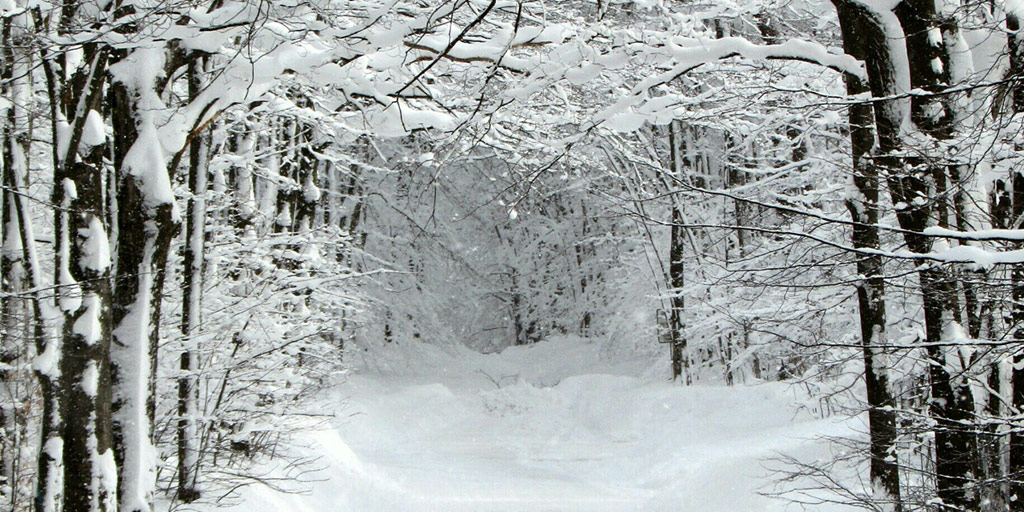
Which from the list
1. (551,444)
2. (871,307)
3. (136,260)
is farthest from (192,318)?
(551,444)

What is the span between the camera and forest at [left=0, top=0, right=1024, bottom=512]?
470 cm

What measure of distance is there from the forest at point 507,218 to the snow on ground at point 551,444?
10 centimetres

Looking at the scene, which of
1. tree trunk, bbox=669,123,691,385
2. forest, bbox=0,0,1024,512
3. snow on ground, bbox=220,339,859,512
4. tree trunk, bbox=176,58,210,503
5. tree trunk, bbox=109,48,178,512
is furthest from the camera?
tree trunk, bbox=669,123,691,385

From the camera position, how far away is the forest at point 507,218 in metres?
4.70

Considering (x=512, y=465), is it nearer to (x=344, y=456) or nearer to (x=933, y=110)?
(x=344, y=456)

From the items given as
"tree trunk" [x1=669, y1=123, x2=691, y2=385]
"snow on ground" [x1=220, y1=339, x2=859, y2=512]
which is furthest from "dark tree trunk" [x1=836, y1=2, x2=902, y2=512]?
"tree trunk" [x1=669, y1=123, x2=691, y2=385]

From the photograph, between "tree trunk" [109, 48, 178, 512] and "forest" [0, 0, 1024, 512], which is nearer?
"forest" [0, 0, 1024, 512]

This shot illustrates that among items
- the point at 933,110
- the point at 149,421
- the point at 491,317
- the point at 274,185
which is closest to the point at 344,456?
the point at 274,185

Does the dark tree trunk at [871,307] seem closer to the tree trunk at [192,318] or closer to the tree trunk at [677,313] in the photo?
the tree trunk at [192,318]

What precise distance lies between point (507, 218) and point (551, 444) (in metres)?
7.30

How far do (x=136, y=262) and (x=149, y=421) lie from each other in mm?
1211

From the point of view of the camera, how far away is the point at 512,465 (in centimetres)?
1362

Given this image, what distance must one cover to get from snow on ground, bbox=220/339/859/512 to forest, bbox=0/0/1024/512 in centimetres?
10

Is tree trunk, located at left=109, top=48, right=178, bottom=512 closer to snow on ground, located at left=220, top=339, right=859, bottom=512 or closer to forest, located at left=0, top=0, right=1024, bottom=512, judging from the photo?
forest, located at left=0, top=0, right=1024, bottom=512
